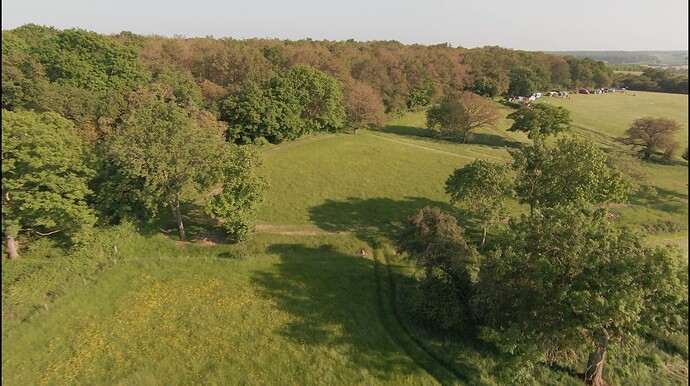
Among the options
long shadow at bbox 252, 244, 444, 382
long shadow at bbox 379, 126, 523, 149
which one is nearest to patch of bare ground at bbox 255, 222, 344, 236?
long shadow at bbox 252, 244, 444, 382

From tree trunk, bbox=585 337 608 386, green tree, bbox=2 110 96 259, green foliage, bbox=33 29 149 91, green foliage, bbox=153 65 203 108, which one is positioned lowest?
tree trunk, bbox=585 337 608 386

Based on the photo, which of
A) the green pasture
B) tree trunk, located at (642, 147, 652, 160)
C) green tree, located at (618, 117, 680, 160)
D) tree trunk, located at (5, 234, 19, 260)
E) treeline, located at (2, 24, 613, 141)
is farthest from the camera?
the green pasture

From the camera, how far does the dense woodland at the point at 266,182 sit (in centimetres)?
2009

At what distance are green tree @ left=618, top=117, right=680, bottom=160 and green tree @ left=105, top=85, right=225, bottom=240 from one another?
73.6m

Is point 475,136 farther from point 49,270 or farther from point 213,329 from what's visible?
point 49,270

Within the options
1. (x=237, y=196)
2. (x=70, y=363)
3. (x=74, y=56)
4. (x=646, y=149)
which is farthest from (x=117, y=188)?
(x=646, y=149)

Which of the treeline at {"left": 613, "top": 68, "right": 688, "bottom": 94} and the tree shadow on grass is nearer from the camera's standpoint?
the tree shadow on grass

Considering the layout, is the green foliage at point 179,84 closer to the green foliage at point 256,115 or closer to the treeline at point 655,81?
the green foliage at point 256,115

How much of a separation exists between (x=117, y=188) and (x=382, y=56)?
90102 mm

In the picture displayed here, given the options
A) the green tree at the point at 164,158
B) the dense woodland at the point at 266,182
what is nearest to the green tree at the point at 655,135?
the dense woodland at the point at 266,182

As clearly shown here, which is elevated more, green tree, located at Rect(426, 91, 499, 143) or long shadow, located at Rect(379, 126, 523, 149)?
green tree, located at Rect(426, 91, 499, 143)

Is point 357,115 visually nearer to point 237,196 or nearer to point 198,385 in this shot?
point 237,196

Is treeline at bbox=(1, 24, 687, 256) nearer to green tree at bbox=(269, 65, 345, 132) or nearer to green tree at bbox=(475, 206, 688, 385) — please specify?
green tree at bbox=(269, 65, 345, 132)

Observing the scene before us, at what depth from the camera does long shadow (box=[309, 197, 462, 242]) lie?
41406 millimetres
